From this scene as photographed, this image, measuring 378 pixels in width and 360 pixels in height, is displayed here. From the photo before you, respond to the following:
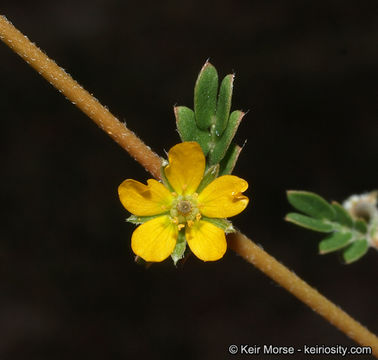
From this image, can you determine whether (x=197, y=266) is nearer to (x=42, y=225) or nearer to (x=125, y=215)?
(x=125, y=215)

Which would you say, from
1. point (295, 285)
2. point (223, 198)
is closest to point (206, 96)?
point (223, 198)

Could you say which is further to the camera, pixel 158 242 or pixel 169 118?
pixel 169 118

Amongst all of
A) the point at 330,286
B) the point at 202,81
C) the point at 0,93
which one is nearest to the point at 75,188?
the point at 0,93

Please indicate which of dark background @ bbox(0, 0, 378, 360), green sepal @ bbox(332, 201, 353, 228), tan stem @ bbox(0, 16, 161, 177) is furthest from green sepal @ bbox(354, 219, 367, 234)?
dark background @ bbox(0, 0, 378, 360)

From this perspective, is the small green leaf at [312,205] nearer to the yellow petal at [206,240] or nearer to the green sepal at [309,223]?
the green sepal at [309,223]

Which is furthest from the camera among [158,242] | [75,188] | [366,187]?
[75,188]

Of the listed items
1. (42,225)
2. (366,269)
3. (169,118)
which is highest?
(169,118)
